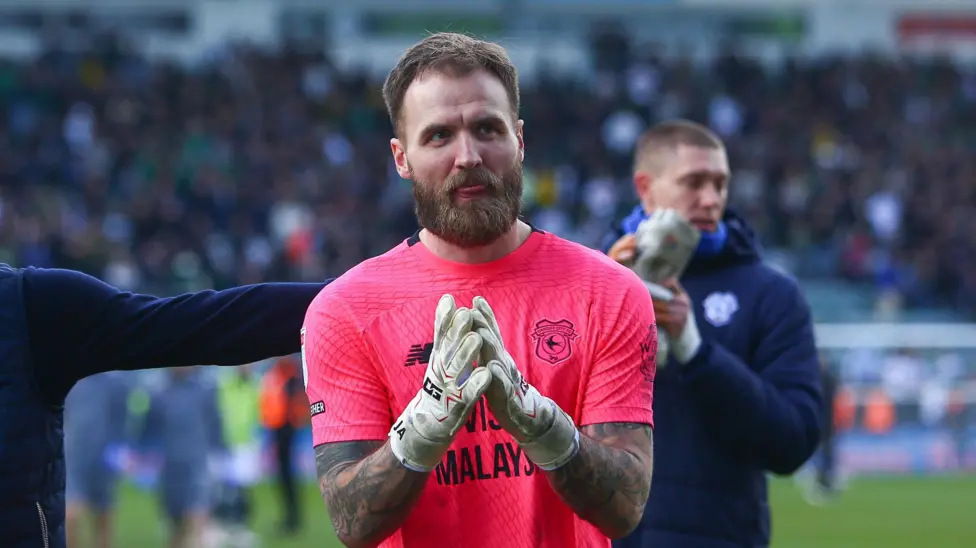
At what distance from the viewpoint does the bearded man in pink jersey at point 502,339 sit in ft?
9.86

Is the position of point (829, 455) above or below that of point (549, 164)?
below

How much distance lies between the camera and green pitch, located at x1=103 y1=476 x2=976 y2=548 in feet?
45.1

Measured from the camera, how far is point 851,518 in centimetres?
1557

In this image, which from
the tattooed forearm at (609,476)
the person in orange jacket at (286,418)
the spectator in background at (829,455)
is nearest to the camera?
the tattooed forearm at (609,476)

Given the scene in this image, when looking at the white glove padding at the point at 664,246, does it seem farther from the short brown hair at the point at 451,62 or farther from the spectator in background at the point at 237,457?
the spectator in background at the point at 237,457

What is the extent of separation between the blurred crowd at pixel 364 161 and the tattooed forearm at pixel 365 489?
17828 mm

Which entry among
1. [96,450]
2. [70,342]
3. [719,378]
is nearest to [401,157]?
[70,342]

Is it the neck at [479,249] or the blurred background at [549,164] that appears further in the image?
the blurred background at [549,164]

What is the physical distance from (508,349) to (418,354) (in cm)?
19

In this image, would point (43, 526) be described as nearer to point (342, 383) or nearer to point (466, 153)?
point (342, 383)

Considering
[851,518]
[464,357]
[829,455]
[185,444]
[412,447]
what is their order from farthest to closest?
[829,455]
[851,518]
[185,444]
[412,447]
[464,357]

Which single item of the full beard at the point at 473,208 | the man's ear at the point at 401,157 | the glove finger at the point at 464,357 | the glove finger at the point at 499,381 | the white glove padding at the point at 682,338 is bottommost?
the white glove padding at the point at 682,338

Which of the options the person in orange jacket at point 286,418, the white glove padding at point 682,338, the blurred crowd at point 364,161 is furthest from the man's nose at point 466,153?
the blurred crowd at point 364,161

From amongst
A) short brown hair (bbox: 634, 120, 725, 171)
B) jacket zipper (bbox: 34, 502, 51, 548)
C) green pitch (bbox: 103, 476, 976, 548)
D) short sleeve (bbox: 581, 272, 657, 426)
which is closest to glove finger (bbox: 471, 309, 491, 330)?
short sleeve (bbox: 581, 272, 657, 426)
